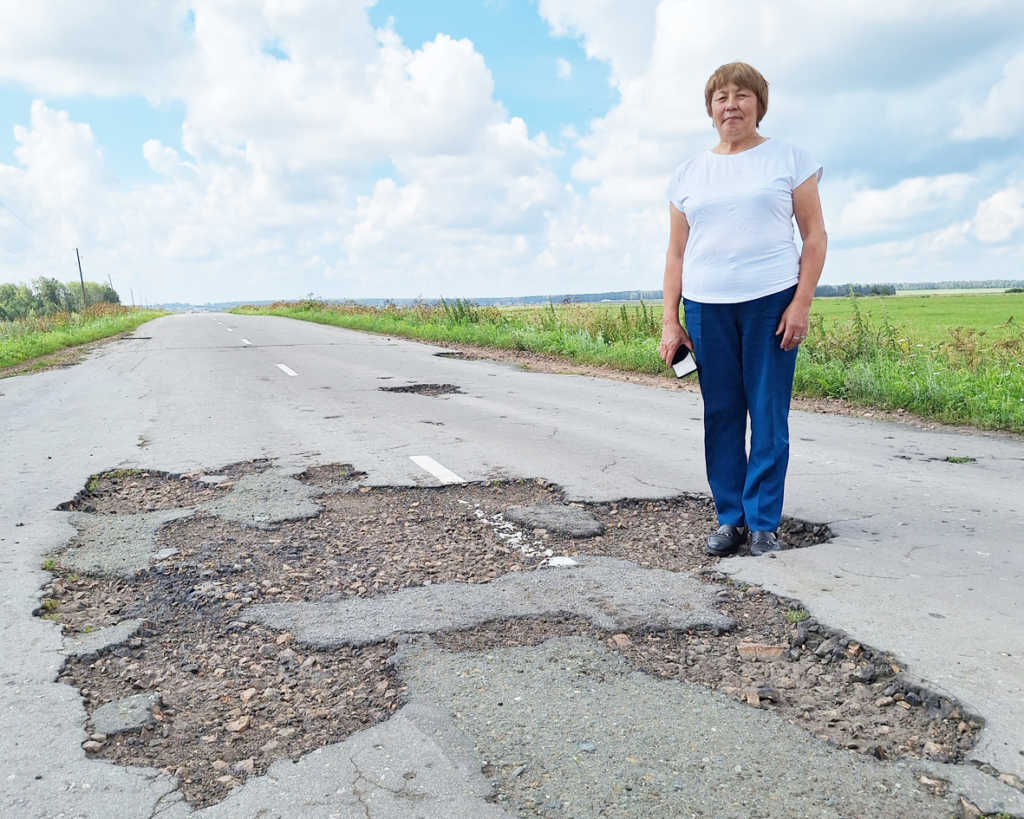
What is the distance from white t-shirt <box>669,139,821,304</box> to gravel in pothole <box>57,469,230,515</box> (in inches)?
128

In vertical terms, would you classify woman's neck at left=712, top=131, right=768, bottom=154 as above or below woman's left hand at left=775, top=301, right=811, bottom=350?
above

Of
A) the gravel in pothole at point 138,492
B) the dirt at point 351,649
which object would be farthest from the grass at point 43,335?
the dirt at point 351,649

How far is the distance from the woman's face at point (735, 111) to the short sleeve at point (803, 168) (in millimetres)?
226

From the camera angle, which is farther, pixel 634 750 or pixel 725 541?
pixel 725 541

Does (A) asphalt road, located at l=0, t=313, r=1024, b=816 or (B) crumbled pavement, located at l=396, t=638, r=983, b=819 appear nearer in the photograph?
(B) crumbled pavement, located at l=396, t=638, r=983, b=819

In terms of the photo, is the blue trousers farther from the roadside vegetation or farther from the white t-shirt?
the roadside vegetation

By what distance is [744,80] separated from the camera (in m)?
3.31

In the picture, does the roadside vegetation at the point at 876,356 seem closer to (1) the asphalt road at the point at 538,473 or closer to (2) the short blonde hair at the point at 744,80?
(1) the asphalt road at the point at 538,473

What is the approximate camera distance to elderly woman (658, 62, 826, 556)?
132 inches

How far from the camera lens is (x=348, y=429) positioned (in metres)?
7.08

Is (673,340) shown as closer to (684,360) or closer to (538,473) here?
(684,360)

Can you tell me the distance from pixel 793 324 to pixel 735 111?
0.93 metres

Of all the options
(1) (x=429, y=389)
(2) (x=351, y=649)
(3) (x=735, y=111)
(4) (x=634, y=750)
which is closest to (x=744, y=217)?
(3) (x=735, y=111)

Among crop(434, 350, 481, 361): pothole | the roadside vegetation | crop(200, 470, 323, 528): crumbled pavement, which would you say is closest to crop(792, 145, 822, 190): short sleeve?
crop(200, 470, 323, 528): crumbled pavement
